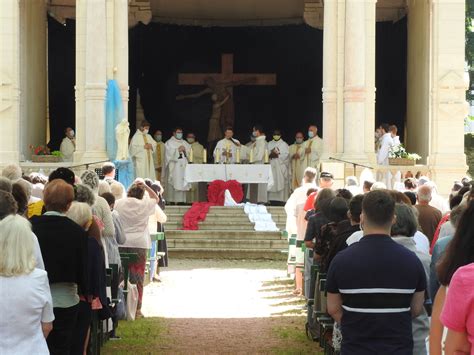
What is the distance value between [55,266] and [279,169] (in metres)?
20.8

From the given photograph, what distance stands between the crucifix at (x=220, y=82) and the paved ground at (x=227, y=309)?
37.4ft

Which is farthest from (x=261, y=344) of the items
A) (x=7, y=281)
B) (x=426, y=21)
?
(x=426, y=21)

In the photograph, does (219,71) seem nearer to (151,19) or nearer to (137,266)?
(151,19)

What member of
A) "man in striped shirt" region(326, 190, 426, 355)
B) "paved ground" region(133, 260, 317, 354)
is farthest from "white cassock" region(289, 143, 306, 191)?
"man in striped shirt" region(326, 190, 426, 355)

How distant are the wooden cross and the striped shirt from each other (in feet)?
85.1

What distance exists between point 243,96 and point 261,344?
2146 cm

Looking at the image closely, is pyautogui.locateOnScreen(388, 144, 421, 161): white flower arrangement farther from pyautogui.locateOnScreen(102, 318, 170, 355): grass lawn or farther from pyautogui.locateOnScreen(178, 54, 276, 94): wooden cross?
pyautogui.locateOnScreen(102, 318, 170, 355): grass lawn

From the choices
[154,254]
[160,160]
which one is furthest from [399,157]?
[154,254]

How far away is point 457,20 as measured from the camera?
26.5 m

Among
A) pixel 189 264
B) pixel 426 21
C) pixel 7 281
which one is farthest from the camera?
pixel 426 21

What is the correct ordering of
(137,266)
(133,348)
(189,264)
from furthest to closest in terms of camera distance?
(189,264) < (137,266) < (133,348)

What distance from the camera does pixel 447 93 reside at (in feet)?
86.2

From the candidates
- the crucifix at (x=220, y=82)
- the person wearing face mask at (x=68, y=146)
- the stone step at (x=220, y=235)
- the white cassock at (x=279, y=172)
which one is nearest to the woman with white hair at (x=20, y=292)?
the stone step at (x=220, y=235)

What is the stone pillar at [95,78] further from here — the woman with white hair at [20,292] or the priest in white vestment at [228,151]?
the woman with white hair at [20,292]
